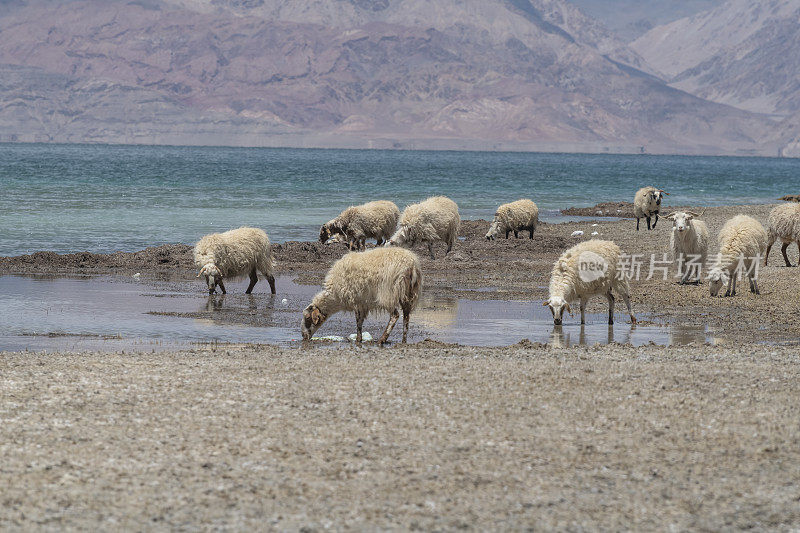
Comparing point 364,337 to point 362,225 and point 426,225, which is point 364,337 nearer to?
point 426,225

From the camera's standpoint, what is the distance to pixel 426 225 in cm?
2770

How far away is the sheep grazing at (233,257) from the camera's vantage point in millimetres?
20234

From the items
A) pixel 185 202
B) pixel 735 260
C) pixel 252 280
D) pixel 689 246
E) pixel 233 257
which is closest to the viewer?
pixel 735 260

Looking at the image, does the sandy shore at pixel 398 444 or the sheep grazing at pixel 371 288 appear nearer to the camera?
the sandy shore at pixel 398 444

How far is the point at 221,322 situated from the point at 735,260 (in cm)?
998

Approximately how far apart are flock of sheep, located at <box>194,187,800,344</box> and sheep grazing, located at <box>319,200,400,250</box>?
0.03 m

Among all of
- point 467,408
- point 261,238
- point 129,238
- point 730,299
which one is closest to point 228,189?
point 129,238

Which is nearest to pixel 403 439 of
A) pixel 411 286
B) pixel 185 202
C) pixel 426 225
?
pixel 411 286

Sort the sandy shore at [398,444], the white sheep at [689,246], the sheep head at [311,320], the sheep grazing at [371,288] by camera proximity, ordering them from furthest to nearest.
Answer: the white sheep at [689,246], the sheep head at [311,320], the sheep grazing at [371,288], the sandy shore at [398,444]

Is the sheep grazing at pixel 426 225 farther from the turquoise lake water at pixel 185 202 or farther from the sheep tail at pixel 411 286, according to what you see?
the sheep tail at pixel 411 286

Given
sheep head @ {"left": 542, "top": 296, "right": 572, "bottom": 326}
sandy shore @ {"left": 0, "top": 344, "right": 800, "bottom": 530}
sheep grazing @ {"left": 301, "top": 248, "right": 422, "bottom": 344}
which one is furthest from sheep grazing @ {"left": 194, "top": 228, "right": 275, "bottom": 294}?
sandy shore @ {"left": 0, "top": 344, "right": 800, "bottom": 530}

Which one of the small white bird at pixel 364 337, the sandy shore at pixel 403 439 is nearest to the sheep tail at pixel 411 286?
the small white bird at pixel 364 337

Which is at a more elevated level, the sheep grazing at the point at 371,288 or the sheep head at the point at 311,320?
the sheep grazing at the point at 371,288

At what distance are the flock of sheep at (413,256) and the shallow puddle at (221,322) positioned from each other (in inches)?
22.5
